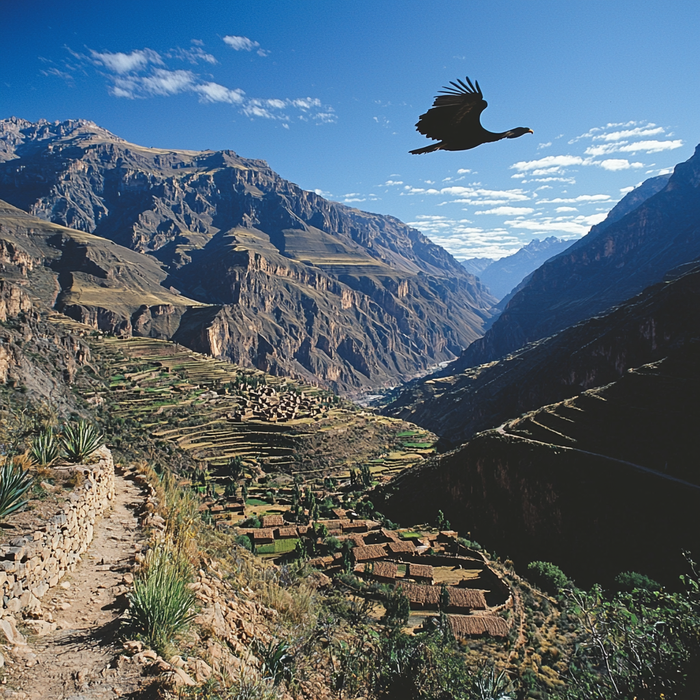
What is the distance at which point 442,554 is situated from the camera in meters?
27.1

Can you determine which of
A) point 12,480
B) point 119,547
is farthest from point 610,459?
point 12,480

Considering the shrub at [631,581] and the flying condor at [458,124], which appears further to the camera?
the shrub at [631,581]

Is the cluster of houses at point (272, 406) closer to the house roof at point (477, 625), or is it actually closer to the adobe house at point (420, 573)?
the adobe house at point (420, 573)

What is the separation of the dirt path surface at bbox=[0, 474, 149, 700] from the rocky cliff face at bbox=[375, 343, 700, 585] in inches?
1201

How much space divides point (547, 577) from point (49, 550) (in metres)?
27.4

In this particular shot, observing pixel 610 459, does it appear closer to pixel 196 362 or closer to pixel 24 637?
pixel 24 637

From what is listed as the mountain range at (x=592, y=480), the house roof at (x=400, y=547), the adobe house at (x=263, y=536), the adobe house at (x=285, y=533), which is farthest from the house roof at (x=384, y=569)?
the mountain range at (x=592, y=480)

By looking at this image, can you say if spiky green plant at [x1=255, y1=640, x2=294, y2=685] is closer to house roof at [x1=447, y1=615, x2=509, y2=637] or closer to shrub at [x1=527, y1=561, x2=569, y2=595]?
house roof at [x1=447, y1=615, x2=509, y2=637]

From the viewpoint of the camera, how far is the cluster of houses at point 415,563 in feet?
62.3

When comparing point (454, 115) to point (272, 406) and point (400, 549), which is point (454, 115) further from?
point (272, 406)

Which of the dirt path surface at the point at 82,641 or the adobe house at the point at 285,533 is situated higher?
the dirt path surface at the point at 82,641

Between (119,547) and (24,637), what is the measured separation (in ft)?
11.6

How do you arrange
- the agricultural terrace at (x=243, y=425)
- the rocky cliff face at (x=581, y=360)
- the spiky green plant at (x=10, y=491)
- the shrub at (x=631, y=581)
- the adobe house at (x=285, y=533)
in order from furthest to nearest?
1. the rocky cliff face at (x=581, y=360)
2. the agricultural terrace at (x=243, y=425)
3. the adobe house at (x=285, y=533)
4. the shrub at (x=631, y=581)
5. the spiky green plant at (x=10, y=491)

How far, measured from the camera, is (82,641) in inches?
212
